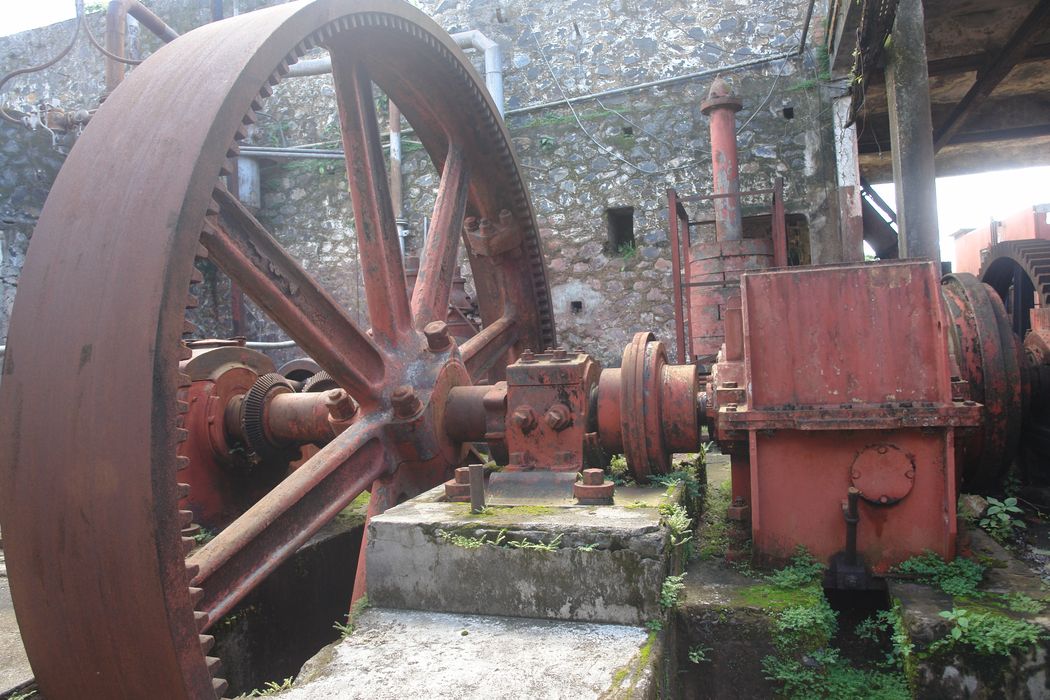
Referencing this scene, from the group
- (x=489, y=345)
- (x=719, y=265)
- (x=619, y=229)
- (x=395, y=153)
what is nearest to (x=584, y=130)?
(x=619, y=229)

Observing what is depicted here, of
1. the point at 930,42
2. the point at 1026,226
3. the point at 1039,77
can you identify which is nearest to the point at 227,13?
the point at 930,42

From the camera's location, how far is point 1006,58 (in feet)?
22.2

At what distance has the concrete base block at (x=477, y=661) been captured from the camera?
183 cm

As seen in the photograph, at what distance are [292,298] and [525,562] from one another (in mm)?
1116

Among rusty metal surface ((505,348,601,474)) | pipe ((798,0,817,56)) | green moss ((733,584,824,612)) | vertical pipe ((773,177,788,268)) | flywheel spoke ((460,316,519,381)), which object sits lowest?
green moss ((733,584,824,612))

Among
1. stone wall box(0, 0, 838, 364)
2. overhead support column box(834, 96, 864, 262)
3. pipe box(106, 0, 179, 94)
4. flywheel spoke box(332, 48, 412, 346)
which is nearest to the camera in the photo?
flywheel spoke box(332, 48, 412, 346)

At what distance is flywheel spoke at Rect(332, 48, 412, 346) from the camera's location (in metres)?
2.98

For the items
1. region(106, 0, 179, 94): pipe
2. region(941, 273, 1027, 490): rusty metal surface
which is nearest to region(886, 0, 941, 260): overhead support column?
region(941, 273, 1027, 490): rusty metal surface

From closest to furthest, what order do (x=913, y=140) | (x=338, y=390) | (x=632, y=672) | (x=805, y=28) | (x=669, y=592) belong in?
(x=632, y=672), (x=669, y=592), (x=338, y=390), (x=913, y=140), (x=805, y=28)

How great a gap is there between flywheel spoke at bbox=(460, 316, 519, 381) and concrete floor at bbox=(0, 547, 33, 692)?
6.53 ft

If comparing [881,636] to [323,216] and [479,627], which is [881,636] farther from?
[323,216]

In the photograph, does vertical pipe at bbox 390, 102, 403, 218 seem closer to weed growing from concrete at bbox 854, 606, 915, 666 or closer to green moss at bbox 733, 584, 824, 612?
green moss at bbox 733, 584, 824, 612

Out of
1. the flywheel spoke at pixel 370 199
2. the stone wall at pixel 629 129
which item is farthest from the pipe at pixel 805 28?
the flywheel spoke at pixel 370 199

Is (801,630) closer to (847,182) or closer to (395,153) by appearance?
(847,182)
